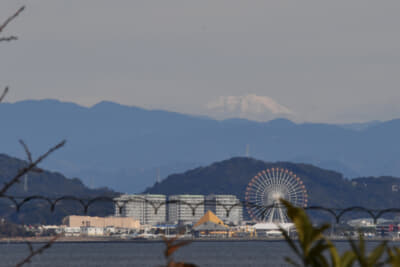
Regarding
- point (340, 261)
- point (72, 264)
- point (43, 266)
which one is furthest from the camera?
point (72, 264)

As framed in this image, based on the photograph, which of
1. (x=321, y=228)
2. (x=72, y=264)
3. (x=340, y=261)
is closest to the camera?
(x=321, y=228)

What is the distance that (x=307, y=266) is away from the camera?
9.48 metres

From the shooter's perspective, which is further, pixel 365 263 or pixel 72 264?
pixel 72 264

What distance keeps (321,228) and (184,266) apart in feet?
4.35

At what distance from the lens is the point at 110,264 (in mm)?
186125

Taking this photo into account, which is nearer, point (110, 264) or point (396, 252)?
point (396, 252)

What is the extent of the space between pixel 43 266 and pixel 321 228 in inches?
6567

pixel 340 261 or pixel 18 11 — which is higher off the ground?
pixel 18 11

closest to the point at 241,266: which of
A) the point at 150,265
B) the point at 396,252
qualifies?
the point at 150,265

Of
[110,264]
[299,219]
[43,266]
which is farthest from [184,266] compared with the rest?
[110,264]

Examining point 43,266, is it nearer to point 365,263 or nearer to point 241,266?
point 241,266

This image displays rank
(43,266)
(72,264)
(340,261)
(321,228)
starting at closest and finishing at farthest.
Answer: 1. (321,228)
2. (340,261)
3. (43,266)
4. (72,264)

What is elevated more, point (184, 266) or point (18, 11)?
point (18, 11)

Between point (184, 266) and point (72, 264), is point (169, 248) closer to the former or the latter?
point (184, 266)
